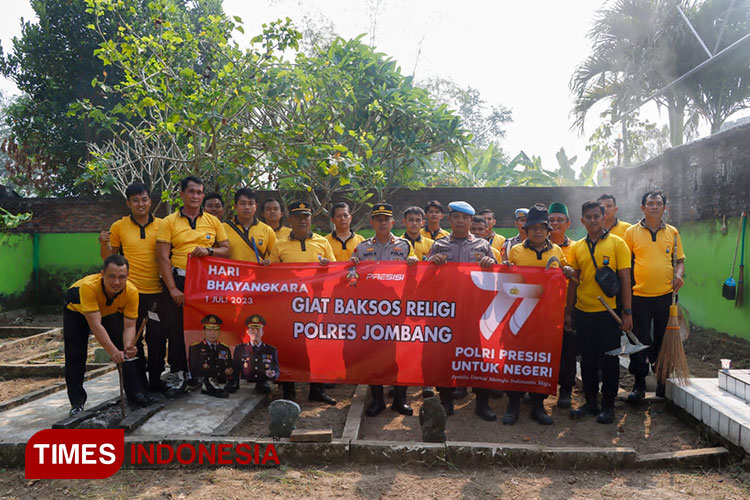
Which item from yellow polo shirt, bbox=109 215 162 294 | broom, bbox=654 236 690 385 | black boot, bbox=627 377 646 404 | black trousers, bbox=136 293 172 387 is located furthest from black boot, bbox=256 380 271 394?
broom, bbox=654 236 690 385

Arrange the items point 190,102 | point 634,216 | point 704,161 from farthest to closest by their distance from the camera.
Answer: point 634,216, point 704,161, point 190,102

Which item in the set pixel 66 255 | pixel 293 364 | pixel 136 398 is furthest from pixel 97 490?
pixel 66 255

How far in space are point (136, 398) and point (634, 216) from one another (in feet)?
28.7

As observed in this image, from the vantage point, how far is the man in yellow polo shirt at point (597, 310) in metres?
4.44

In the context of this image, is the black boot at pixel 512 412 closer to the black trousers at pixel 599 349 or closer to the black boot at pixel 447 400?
the black boot at pixel 447 400

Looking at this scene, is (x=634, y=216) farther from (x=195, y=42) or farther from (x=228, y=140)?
(x=195, y=42)

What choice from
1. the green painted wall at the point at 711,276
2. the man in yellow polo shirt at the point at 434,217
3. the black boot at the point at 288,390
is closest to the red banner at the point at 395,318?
the black boot at the point at 288,390

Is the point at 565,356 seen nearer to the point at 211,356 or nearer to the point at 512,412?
the point at 512,412

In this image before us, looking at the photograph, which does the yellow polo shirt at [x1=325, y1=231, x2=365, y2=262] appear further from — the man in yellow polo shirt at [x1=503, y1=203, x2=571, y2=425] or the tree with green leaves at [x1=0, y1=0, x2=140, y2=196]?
the tree with green leaves at [x1=0, y1=0, x2=140, y2=196]

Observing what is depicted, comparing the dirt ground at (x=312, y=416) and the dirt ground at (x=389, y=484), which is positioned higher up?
the dirt ground at (x=312, y=416)

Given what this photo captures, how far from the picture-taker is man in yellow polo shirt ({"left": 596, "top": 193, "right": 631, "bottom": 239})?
5.41 meters

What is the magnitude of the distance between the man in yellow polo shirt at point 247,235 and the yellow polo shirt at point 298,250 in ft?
0.49

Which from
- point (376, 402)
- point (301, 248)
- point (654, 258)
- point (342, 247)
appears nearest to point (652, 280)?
point (654, 258)

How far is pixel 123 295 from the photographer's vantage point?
4.13m
